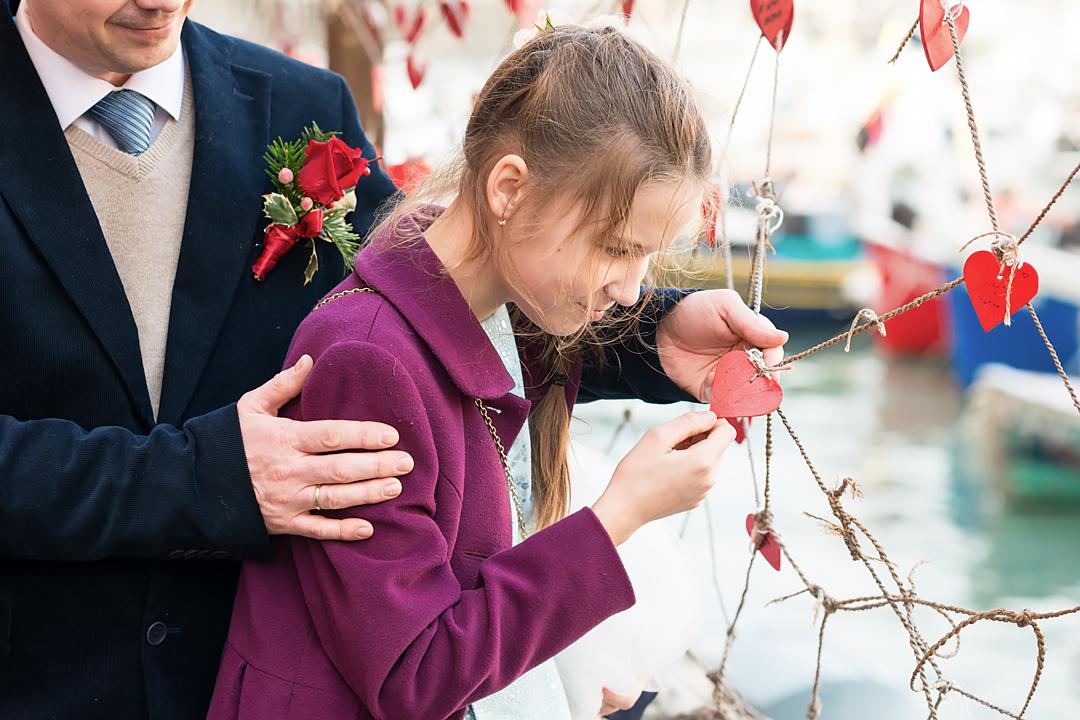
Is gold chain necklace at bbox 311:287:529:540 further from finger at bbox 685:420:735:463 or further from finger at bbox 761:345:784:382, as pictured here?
finger at bbox 761:345:784:382

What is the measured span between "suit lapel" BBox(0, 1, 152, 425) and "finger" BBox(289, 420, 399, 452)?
10.2 inches

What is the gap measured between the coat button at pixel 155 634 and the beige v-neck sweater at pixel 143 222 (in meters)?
0.23

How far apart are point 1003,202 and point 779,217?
7.24 meters

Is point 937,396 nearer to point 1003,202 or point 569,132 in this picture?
point 1003,202

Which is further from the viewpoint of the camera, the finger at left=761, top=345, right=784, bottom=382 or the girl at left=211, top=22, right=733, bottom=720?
the finger at left=761, top=345, right=784, bottom=382

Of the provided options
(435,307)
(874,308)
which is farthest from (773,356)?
(874,308)

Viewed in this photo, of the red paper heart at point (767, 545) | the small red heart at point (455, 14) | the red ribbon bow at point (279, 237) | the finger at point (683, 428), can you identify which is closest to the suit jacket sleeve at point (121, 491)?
the red ribbon bow at point (279, 237)

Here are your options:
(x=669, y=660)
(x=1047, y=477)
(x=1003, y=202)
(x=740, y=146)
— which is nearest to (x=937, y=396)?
(x=1003, y=202)

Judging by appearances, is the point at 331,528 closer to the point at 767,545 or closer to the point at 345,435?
the point at 345,435

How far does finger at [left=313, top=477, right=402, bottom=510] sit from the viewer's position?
1.04m

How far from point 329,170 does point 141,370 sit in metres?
0.32

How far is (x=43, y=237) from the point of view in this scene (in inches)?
46.8

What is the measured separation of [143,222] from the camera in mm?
1288

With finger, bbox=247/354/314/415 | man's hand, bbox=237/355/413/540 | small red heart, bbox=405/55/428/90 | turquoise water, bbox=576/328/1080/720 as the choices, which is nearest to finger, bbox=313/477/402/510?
man's hand, bbox=237/355/413/540
